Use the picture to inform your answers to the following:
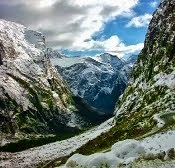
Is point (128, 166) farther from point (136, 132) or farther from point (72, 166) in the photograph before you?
point (136, 132)

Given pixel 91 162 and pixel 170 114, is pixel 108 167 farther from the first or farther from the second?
pixel 170 114

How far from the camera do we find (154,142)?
89562 mm

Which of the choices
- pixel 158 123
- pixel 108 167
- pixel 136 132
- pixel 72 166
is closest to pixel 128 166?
pixel 108 167

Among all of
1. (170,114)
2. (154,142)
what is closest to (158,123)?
(170,114)

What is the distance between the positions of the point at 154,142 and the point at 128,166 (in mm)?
28149

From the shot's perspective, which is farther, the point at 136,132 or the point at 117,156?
the point at 136,132

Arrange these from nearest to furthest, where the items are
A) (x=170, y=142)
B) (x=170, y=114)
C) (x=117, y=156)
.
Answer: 1. (x=117, y=156)
2. (x=170, y=142)
3. (x=170, y=114)

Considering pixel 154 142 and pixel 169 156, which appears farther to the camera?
pixel 154 142

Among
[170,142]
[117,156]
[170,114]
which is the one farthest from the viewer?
[170,114]

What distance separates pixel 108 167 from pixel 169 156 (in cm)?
826

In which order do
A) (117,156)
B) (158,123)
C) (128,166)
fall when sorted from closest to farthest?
(128,166) → (117,156) → (158,123)

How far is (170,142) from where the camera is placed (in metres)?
86.8

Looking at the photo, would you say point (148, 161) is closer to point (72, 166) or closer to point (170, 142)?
point (72, 166)

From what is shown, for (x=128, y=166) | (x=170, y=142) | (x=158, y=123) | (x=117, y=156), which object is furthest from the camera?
(x=158, y=123)
